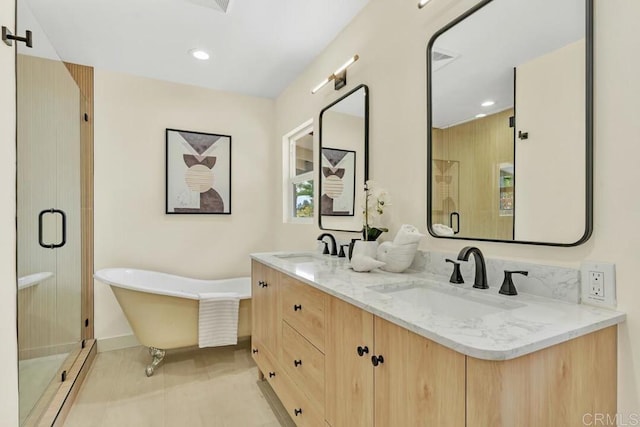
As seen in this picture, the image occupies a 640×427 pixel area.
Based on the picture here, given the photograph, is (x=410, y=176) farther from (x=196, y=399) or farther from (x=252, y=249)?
(x=252, y=249)

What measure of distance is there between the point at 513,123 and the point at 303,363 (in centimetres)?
141

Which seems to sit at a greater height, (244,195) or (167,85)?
(167,85)

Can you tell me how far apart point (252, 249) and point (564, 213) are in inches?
117

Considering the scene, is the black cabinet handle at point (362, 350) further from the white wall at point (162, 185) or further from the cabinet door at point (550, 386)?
the white wall at point (162, 185)

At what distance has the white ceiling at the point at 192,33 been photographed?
2.02m

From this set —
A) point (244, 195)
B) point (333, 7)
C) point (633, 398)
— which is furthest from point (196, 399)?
point (333, 7)

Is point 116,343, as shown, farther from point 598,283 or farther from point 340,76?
point 598,283

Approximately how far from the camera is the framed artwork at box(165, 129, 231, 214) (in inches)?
124

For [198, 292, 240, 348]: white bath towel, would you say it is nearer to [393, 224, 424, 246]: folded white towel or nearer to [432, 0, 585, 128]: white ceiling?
[393, 224, 424, 246]: folded white towel

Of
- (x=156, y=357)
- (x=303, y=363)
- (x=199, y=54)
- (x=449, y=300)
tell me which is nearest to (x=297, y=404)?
(x=303, y=363)

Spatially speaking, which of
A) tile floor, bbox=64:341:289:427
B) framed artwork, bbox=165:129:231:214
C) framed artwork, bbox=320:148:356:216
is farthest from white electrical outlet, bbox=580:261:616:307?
framed artwork, bbox=165:129:231:214

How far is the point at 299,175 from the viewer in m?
3.16

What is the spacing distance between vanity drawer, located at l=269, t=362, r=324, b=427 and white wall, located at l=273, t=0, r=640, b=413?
3.17 feet

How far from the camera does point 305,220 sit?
3.04 metres
